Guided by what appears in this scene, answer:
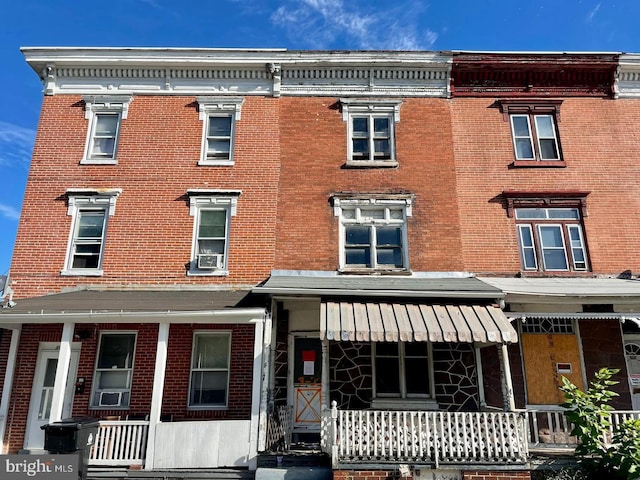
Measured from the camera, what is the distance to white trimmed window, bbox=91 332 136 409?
Result: 34.3 feet

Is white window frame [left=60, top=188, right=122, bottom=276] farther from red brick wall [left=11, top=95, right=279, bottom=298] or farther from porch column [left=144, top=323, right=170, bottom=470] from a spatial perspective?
porch column [left=144, top=323, right=170, bottom=470]

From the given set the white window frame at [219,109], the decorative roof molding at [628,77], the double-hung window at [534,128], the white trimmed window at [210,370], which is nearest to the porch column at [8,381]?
the white trimmed window at [210,370]

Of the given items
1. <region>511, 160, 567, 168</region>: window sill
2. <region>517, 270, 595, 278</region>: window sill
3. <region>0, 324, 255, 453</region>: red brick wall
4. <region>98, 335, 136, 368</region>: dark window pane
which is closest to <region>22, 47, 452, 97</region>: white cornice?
<region>511, 160, 567, 168</region>: window sill

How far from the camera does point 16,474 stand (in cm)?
684

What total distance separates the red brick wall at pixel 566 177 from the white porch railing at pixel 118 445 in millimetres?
8352

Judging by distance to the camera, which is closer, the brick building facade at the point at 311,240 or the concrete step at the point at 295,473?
the concrete step at the point at 295,473

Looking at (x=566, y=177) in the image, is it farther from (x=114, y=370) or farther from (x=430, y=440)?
(x=114, y=370)

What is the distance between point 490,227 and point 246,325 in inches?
264

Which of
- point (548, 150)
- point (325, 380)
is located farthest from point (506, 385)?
point (548, 150)

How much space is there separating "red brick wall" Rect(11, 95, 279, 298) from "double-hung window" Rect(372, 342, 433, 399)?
3.55 metres

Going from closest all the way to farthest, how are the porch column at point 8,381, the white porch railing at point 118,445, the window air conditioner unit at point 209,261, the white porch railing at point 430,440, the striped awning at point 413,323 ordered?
the white porch railing at point 430,440 → the striped awning at point 413,323 → the white porch railing at point 118,445 → the porch column at point 8,381 → the window air conditioner unit at point 209,261

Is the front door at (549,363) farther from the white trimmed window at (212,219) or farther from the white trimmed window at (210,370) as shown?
the white trimmed window at (212,219)

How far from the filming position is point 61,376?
9125 mm

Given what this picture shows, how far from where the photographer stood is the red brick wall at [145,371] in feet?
33.6
